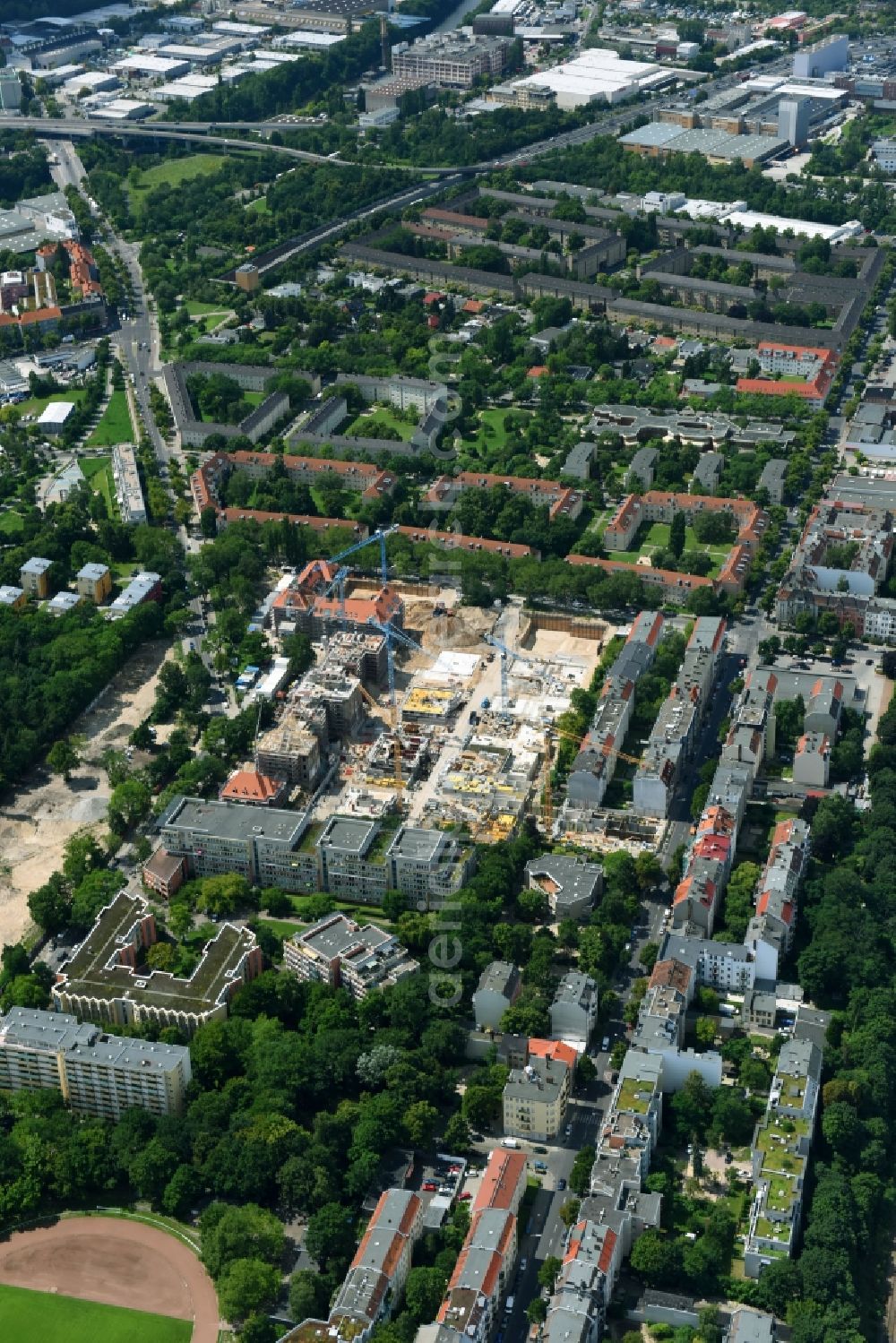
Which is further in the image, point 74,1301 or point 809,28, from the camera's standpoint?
point 809,28

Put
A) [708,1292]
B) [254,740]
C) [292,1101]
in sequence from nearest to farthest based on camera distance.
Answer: [708,1292]
[292,1101]
[254,740]

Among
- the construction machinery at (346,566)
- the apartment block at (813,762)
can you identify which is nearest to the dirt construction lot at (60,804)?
the construction machinery at (346,566)

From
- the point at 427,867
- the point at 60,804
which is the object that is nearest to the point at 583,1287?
the point at 427,867

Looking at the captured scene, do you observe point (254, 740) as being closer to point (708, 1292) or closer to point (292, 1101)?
point (292, 1101)

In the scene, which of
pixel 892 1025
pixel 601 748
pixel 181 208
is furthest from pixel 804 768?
pixel 181 208

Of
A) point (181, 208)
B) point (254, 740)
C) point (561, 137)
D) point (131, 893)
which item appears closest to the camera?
point (131, 893)
